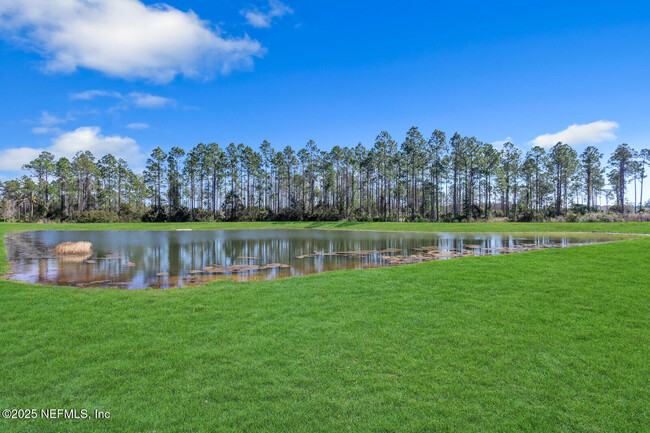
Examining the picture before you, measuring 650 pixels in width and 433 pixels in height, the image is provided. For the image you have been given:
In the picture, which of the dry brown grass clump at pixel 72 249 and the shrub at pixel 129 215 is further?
the shrub at pixel 129 215

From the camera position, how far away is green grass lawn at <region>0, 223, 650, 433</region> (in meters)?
3.24

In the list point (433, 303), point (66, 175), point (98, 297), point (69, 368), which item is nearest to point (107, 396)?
point (69, 368)

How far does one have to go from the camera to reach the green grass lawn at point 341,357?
10.6 ft

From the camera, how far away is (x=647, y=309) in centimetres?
578

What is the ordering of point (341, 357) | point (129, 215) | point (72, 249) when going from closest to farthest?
point (341, 357) < point (72, 249) < point (129, 215)

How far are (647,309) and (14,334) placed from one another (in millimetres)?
11510

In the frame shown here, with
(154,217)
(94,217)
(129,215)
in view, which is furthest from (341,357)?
(129,215)

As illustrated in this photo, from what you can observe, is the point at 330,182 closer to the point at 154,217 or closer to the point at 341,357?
the point at 154,217

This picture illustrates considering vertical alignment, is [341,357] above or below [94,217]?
below

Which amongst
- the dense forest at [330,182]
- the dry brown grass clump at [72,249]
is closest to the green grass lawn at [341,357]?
the dry brown grass clump at [72,249]

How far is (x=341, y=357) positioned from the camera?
4414mm

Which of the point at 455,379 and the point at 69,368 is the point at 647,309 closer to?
the point at 455,379

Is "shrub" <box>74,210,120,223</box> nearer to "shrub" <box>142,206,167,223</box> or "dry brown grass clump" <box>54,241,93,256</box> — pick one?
"shrub" <box>142,206,167,223</box>

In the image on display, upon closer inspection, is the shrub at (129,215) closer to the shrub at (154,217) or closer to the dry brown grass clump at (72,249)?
the shrub at (154,217)
